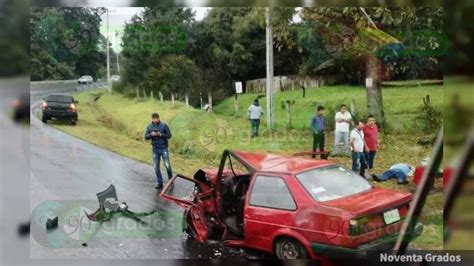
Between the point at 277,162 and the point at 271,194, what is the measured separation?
27cm

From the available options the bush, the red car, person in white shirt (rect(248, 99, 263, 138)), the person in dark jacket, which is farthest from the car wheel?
the bush

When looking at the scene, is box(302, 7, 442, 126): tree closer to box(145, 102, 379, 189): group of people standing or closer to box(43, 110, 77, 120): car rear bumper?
box(145, 102, 379, 189): group of people standing

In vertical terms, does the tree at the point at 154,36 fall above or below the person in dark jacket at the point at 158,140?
above

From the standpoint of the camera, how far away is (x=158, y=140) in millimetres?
4539

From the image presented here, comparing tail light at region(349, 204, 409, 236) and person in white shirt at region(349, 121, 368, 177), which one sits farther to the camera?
person in white shirt at region(349, 121, 368, 177)

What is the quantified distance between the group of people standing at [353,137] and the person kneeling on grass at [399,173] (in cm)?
11

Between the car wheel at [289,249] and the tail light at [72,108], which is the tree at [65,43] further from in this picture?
the car wheel at [289,249]

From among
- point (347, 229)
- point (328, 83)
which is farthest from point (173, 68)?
point (347, 229)

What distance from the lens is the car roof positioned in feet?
14.4

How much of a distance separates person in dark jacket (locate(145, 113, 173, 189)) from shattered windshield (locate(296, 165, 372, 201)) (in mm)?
1126

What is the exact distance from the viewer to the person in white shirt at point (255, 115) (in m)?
4.43

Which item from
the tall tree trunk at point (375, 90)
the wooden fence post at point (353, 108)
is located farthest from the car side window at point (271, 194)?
the tall tree trunk at point (375, 90)

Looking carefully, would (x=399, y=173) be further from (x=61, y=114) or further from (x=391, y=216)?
(x=61, y=114)

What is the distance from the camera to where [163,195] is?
4.57 m
